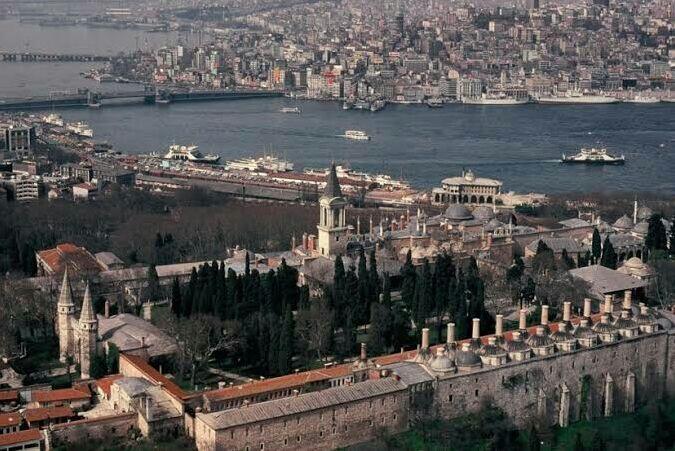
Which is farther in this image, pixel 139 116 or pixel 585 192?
pixel 139 116

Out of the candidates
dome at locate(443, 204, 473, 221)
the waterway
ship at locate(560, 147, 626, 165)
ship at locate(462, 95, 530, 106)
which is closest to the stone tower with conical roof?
dome at locate(443, 204, 473, 221)

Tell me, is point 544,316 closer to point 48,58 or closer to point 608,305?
point 608,305

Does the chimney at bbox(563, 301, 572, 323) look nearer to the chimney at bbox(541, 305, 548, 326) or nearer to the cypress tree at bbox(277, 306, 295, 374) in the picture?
the chimney at bbox(541, 305, 548, 326)

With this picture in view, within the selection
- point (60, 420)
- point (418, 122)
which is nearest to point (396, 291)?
point (60, 420)

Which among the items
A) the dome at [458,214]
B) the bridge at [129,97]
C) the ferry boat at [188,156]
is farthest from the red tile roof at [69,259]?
the bridge at [129,97]

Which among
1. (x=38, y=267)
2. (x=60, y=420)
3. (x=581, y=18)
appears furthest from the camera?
(x=581, y=18)

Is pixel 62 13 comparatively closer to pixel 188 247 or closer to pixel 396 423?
pixel 188 247

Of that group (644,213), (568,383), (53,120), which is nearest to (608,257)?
(644,213)
